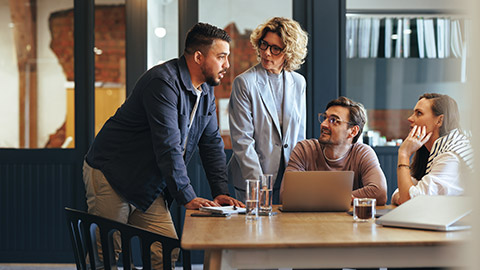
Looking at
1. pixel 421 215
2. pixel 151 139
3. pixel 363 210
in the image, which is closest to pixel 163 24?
pixel 151 139

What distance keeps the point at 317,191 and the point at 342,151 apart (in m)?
0.54

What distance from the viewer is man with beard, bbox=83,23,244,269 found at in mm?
2371

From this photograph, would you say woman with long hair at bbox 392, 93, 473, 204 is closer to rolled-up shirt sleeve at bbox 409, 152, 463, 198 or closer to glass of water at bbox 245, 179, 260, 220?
rolled-up shirt sleeve at bbox 409, 152, 463, 198

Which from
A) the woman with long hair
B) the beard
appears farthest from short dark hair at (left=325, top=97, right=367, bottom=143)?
the beard

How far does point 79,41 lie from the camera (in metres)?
4.26

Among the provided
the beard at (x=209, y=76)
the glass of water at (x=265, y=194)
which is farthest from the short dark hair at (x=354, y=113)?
the glass of water at (x=265, y=194)

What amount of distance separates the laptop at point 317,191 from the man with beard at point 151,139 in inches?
16.2

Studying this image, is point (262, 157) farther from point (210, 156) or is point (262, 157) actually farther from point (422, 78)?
point (422, 78)

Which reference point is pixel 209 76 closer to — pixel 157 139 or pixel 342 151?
pixel 157 139

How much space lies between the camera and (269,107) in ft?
9.12

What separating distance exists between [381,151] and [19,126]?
2.82m

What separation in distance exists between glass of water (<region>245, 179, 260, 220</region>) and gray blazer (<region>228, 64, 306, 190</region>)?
0.84m

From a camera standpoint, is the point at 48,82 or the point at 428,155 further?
the point at 48,82

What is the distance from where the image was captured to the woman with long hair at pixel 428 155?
6.96 ft
